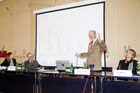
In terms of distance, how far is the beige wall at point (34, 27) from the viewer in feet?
11.5

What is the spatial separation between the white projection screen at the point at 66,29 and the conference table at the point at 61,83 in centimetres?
140

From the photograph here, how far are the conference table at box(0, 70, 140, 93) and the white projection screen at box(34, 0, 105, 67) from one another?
4.60 feet

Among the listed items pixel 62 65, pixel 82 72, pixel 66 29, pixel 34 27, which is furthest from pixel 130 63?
pixel 34 27

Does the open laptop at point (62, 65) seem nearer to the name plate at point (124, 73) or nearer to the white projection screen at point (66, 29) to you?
the name plate at point (124, 73)

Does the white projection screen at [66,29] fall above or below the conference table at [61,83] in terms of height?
above

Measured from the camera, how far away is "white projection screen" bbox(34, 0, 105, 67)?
12.6 ft

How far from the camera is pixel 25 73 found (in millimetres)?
3043

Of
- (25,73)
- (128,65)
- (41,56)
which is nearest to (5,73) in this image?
(25,73)

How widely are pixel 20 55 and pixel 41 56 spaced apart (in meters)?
1.05

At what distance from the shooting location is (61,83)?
2492 millimetres

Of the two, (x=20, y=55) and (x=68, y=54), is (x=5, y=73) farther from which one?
(x=20, y=55)

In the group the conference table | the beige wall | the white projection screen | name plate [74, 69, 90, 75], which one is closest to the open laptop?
the conference table

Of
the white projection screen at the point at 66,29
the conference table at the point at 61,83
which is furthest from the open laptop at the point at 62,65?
the white projection screen at the point at 66,29

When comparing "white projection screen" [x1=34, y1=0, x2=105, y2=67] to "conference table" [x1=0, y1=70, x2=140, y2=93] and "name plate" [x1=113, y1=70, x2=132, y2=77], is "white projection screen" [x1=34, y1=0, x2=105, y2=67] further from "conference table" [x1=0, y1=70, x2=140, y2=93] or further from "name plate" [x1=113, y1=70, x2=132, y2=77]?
"name plate" [x1=113, y1=70, x2=132, y2=77]
